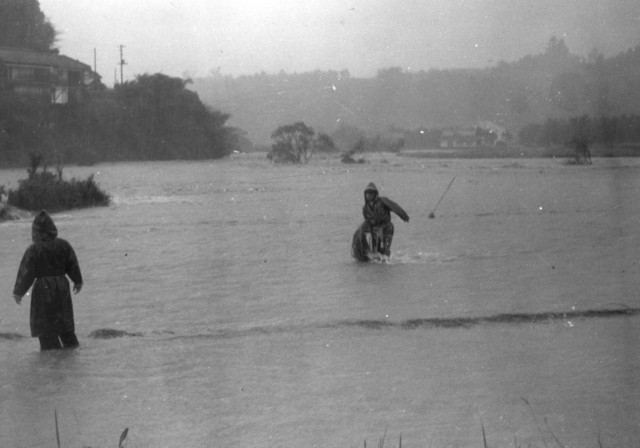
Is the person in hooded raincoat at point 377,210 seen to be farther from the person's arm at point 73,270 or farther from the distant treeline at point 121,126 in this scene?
the distant treeline at point 121,126

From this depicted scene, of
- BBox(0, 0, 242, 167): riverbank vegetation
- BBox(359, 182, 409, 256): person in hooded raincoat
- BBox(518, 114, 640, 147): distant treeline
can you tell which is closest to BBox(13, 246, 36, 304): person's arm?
BBox(359, 182, 409, 256): person in hooded raincoat

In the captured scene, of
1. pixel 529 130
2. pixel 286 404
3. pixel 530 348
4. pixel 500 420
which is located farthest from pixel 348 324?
pixel 529 130

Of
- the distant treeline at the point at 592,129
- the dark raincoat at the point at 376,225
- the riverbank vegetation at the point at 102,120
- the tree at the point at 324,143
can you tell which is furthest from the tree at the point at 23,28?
the dark raincoat at the point at 376,225

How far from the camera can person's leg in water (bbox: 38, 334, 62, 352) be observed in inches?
390

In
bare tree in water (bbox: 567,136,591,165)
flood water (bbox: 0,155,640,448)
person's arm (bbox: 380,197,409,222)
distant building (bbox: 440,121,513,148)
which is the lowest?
flood water (bbox: 0,155,640,448)

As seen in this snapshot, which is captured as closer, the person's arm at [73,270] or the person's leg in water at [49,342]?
the person's arm at [73,270]

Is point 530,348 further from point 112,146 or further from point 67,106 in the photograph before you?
point 112,146

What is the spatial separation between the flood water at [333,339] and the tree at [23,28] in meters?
45.7

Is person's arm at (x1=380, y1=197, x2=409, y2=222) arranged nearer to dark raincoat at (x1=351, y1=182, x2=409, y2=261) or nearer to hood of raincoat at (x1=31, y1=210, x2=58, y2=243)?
dark raincoat at (x1=351, y1=182, x2=409, y2=261)

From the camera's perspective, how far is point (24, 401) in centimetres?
816

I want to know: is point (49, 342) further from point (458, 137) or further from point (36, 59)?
point (36, 59)

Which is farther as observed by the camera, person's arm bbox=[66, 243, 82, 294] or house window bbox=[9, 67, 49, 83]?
house window bbox=[9, 67, 49, 83]

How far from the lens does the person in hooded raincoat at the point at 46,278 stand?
966 cm

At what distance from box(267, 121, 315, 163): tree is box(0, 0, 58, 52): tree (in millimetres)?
19322
